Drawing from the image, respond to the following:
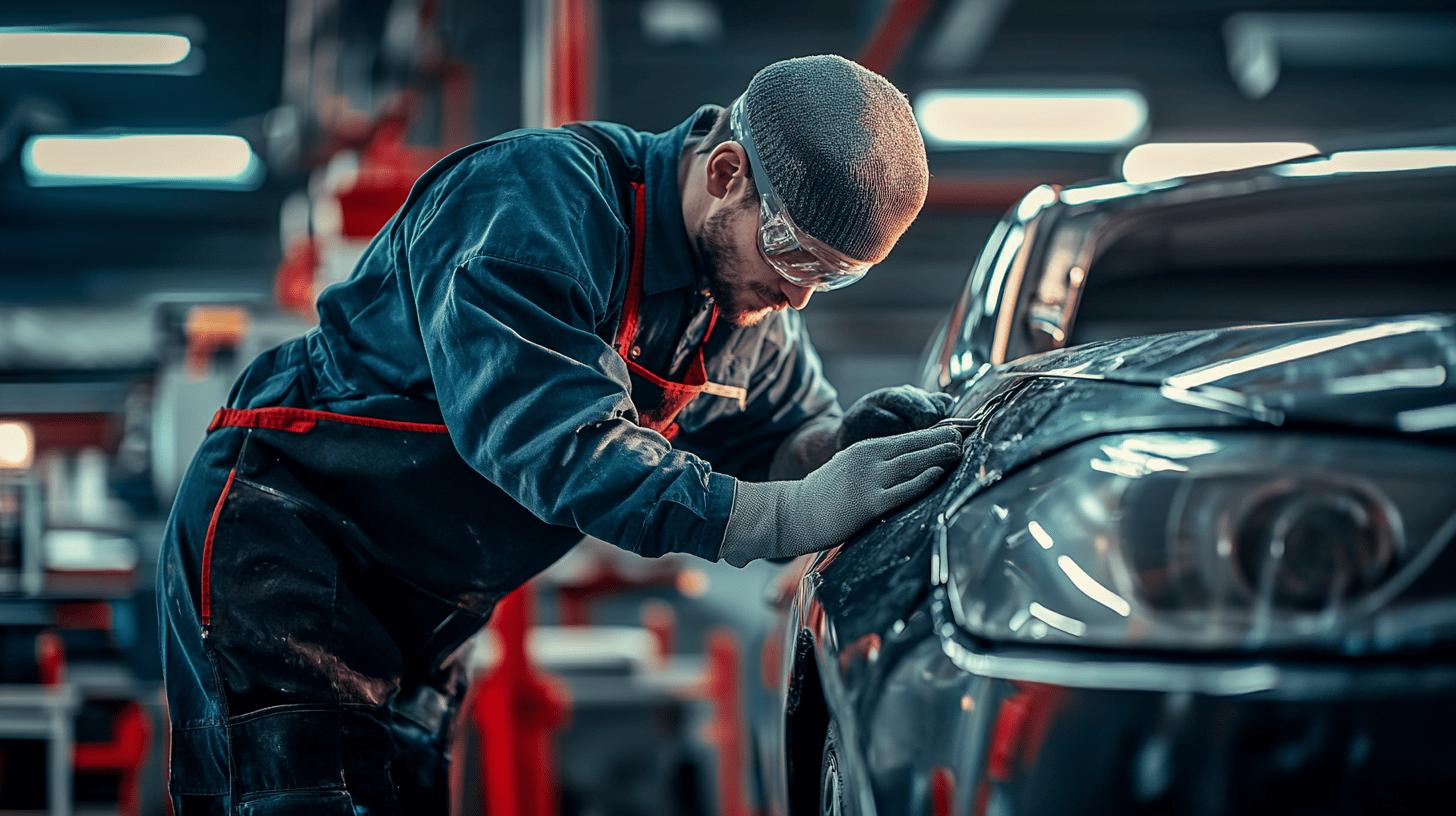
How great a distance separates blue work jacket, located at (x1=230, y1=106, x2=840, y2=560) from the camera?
4.09 feet

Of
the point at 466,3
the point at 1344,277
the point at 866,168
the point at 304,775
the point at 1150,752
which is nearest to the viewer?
the point at 1150,752

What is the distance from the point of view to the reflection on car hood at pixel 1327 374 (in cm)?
86

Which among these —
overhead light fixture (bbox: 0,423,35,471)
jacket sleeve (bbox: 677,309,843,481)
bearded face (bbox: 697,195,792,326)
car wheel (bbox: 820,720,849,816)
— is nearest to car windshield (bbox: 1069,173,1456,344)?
jacket sleeve (bbox: 677,309,843,481)

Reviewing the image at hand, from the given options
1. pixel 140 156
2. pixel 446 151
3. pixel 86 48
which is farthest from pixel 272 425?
pixel 140 156

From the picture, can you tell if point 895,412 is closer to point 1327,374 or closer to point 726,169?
point 726,169

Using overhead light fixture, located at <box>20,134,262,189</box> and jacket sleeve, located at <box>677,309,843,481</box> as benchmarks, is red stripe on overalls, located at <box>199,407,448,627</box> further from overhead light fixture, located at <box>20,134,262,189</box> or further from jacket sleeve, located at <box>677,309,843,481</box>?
overhead light fixture, located at <box>20,134,262,189</box>

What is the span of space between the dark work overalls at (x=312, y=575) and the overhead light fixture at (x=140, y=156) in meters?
9.11

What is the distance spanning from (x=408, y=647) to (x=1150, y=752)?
3.47 feet

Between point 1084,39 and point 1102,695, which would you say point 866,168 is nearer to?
point 1102,695

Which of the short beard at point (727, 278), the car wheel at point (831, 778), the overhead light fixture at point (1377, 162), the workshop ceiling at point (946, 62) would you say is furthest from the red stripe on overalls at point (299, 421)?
the workshop ceiling at point (946, 62)

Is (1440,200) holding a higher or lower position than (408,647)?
higher

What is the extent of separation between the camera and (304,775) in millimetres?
1491

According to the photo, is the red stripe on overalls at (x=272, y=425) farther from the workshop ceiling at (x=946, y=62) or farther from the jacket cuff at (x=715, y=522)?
the workshop ceiling at (x=946, y=62)

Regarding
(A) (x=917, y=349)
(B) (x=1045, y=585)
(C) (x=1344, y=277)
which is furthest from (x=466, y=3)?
(B) (x=1045, y=585)
